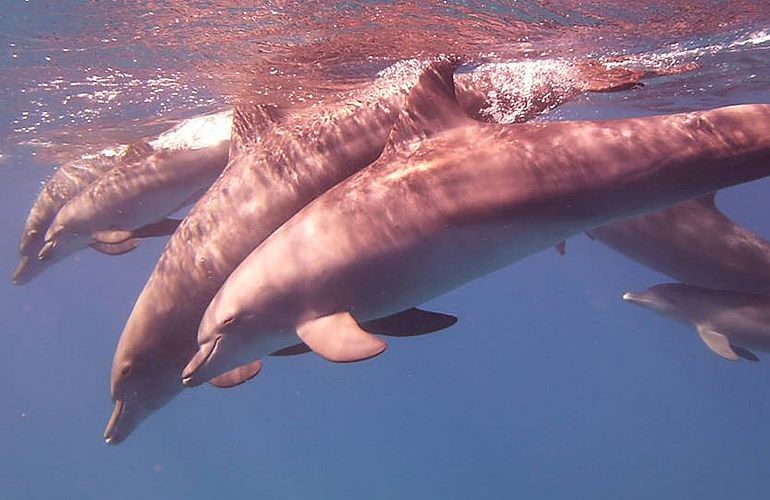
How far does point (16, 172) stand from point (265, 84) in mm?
17307

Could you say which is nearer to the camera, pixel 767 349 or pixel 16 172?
pixel 767 349

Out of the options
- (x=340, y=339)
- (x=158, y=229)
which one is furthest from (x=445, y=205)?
(x=158, y=229)

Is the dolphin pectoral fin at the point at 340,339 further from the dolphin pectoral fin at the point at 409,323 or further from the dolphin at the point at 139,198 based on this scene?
the dolphin at the point at 139,198

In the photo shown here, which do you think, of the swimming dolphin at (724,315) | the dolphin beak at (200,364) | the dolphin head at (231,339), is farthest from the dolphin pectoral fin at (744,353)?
the dolphin beak at (200,364)

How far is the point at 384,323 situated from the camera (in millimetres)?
6125

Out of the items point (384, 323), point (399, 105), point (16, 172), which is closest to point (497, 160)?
point (384, 323)

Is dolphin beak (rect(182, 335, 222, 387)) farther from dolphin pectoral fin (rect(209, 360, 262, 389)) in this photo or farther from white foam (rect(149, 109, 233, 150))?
white foam (rect(149, 109, 233, 150))

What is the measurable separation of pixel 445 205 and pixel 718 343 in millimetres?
7728

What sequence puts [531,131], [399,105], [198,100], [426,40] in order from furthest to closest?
[198,100] < [426,40] < [399,105] < [531,131]

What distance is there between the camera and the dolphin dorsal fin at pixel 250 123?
27.1 ft

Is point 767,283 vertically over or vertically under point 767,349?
over

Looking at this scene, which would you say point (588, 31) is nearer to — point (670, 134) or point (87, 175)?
point (670, 134)

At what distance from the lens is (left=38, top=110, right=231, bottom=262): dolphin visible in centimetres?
1038

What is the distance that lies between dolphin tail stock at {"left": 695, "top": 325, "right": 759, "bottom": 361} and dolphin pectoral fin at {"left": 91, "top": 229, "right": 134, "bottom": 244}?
30.4 ft
